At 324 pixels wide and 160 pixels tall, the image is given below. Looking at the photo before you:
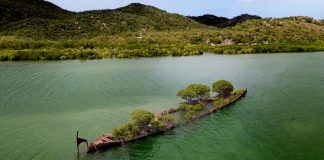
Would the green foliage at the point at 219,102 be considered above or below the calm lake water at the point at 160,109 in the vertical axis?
above

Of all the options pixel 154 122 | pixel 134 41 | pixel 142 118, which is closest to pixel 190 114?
pixel 154 122

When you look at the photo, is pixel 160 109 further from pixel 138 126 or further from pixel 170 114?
pixel 138 126

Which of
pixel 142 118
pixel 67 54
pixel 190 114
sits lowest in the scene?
pixel 67 54

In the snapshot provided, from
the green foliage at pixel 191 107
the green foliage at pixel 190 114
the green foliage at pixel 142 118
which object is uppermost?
the green foliage at pixel 142 118

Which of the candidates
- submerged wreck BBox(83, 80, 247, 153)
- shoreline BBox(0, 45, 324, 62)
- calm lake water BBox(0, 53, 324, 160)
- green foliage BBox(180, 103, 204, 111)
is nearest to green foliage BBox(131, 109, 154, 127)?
submerged wreck BBox(83, 80, 247, 153)

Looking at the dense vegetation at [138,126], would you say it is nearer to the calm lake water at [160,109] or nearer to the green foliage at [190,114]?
the calm lake water at [160,109]

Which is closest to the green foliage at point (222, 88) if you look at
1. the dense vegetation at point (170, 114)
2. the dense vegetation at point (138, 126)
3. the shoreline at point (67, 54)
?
the dense vegetation at point (170, 114)

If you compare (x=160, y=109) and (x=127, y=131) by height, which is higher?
(x=127, y=131)
